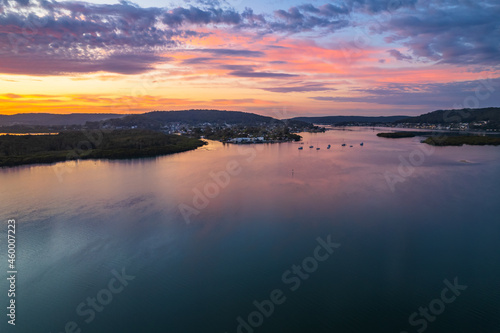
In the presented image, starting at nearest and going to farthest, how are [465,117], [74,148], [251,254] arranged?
1. [251,254]
2. [74,148]
3. [465,117]

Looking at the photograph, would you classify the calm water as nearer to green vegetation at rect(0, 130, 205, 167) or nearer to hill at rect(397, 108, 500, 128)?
green vegetation at rect(0, 130, 205, 167)

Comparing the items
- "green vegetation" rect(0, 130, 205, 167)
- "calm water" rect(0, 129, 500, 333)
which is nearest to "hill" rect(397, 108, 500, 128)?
"calm water" rect(0, 129, 500, 333)

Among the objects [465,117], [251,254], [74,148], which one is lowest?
[251,254]

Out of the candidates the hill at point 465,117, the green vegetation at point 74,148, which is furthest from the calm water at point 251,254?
the hill at point 465,117

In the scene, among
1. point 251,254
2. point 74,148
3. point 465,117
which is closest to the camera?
point 251,254

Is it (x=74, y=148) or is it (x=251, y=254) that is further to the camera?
(x=74, y=148)

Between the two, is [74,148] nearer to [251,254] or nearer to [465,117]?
[251,254]

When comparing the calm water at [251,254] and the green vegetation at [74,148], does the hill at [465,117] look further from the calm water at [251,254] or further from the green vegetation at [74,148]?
the green vegetation at [74,148]

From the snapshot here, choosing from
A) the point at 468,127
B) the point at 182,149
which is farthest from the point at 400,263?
the point at 468,127

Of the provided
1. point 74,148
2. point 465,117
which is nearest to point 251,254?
point 74,148

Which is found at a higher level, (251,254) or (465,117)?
(465,117)
